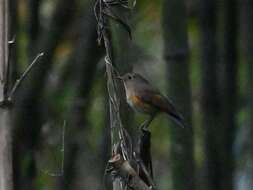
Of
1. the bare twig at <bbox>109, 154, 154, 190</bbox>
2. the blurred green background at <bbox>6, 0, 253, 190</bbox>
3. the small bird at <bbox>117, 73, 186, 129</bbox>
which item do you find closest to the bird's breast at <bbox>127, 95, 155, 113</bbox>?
the small bird at <bbox>117, 73, 186, 129</bbox>

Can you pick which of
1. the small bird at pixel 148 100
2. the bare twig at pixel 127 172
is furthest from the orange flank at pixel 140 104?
the bare twig at pixel 127 172

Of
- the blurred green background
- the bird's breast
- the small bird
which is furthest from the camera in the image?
the blurred green background

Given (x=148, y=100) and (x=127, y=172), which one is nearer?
(x=127, y=172)

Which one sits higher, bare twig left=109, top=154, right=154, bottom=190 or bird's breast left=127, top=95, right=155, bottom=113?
bird's breast left=127, top=95, right=155, bottom=113

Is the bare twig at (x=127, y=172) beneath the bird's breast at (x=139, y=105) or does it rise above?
beneath

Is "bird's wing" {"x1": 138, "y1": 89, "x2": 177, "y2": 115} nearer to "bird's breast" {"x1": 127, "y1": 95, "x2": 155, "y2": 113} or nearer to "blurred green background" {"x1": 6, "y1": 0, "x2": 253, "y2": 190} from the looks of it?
"bird's breast" {"x1": 127, "y1": 95, "x2": 155, "y2": 113}

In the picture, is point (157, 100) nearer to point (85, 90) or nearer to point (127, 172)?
point (127, 172)

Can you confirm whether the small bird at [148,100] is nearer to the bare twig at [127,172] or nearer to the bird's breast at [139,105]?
the bird's breast at [139,105]

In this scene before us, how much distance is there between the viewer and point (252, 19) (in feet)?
19.7

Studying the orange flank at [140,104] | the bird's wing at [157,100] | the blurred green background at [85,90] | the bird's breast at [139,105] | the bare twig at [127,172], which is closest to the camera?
the bare twig at [127,172]

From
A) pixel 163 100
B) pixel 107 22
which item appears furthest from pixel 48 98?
pixel 107 22

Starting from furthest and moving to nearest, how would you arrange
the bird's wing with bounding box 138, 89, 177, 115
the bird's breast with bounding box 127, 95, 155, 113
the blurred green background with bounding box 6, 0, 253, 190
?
the blurred green background with bounding box 6, 0, 253, 190, the bird's wing with bounding box 138, 89, 177, 115, the bird's breast with bounding box 127, 95, 155, 113

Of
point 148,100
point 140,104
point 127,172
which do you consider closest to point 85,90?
point 148,100

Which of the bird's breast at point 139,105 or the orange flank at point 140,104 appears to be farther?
the orange flank at point 140,104
